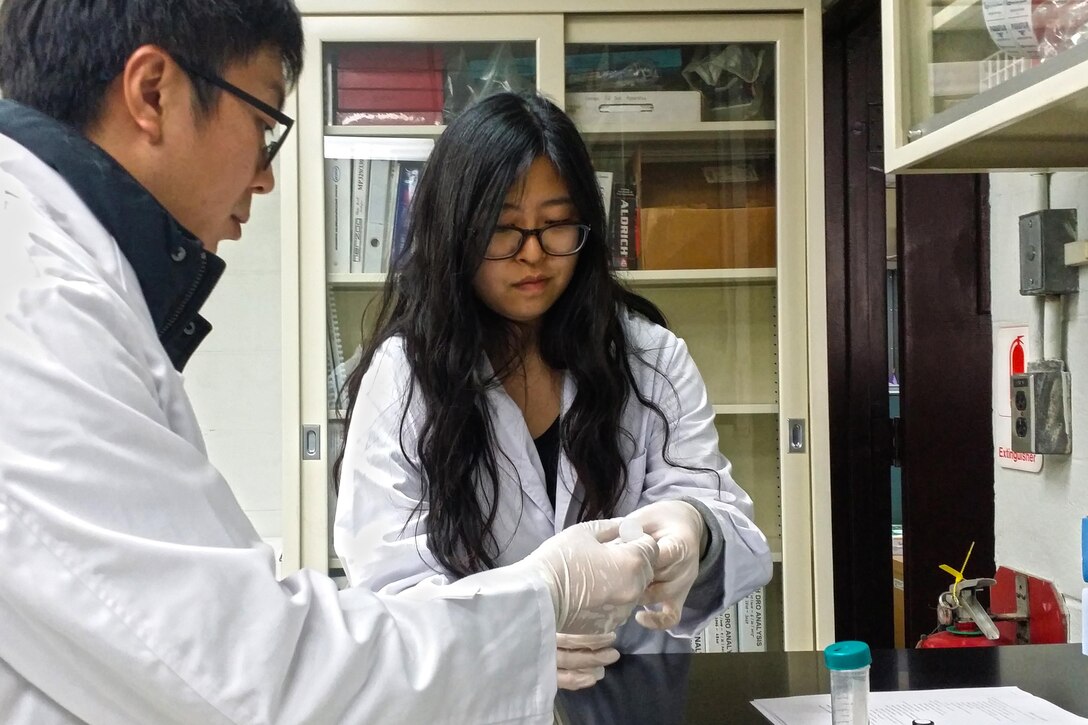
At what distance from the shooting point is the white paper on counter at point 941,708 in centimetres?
86

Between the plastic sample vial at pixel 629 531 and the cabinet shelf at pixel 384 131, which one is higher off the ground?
the cabinet shelf at pixel 384 131

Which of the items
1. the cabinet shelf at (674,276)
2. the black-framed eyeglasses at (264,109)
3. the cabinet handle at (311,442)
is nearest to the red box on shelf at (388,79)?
the cabinet shelf at (674,276)

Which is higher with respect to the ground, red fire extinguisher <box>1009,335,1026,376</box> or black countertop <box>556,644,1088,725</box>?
red fire extinguisher <box>1009,335,1026,376</box>

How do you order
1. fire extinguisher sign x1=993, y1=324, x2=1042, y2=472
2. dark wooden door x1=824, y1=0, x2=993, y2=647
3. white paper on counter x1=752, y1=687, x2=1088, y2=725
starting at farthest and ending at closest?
dark wooden door x1=824, y1=0, x2=993, y2=647, fire extinguisher sign x1=993, y1=324, x2=1042, y2=472, white paper on counter x1=752, y1=687, x2=1088, y2=725

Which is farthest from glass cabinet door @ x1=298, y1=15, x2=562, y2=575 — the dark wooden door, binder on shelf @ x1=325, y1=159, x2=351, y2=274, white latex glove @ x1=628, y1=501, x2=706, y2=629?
white latex glove @ x1=628, y1=501, x2=706, y2=629

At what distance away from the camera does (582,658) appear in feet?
3.44

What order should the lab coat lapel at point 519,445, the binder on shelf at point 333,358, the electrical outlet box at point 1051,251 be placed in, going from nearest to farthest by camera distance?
the lab coat lapel at point 519,445
the electrical outlet box at point 1051,251
the binder on shelf at point 333,358

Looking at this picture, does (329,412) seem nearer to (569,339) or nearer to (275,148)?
(569,339)

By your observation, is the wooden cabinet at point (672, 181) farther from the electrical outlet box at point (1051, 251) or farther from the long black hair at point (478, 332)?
the long black hair at point (478, 332)

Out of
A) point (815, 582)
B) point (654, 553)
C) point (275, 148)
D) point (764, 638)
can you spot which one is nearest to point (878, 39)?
point (815, 582)

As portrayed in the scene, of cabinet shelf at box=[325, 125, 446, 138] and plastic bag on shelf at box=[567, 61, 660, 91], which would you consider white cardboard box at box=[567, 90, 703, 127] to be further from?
cabinet shelf at box=[325, 125, 446, 138]

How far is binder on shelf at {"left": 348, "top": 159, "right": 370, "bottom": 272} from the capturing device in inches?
88.0

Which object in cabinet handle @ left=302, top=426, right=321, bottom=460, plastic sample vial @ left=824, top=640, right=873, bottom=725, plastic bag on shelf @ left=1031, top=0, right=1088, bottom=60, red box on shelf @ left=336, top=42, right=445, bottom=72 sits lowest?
plastic sample vial @ left=824, top=640, right=873, bottom=725

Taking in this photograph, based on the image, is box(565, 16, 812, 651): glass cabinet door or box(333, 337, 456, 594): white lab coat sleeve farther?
box(565, 16, 812, 651): glass cabinet door
